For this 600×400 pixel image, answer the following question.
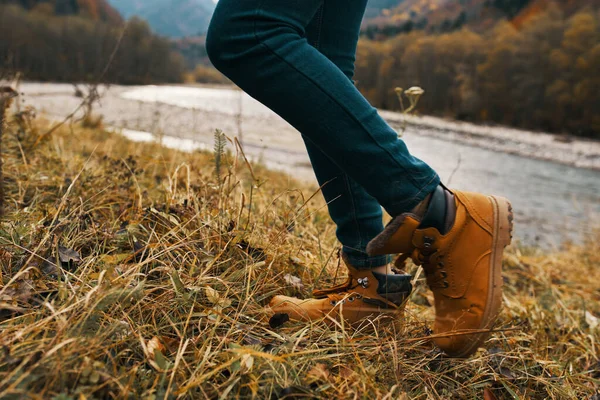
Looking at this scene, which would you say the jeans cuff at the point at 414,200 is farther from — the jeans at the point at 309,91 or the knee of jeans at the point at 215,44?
the knee of jeans at the point at 215,44

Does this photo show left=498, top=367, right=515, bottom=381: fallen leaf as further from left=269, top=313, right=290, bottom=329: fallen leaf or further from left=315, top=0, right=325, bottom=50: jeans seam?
left=315, top=0, right=325, bottom=50: jeans seam

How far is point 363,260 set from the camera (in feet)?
3.99

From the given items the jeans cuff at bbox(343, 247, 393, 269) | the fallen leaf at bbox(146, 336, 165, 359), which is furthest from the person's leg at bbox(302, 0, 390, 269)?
the fallen leaf at bbox(146, 336, 165, 359)

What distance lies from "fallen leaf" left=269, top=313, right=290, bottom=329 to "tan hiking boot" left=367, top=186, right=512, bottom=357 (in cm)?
→ 27

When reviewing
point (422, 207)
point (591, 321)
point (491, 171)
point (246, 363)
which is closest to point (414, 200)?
point (422, 207)

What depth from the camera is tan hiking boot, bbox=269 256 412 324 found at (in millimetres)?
1188

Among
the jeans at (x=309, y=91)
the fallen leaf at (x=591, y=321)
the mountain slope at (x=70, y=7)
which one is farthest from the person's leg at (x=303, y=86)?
the mountain slope at (x=70, y=7)

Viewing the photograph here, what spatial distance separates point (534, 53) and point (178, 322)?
106ft

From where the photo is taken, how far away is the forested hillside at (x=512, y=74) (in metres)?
26.1

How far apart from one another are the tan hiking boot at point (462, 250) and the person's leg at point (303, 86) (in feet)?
0.37

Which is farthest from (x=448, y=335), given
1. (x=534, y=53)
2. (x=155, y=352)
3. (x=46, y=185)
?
(x=534, y=53)

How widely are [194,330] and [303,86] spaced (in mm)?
602

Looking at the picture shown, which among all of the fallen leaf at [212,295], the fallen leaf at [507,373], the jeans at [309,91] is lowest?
the fallen leaf at [507,373]

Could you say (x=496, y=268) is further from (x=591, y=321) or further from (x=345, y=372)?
(x=591, y=321)
